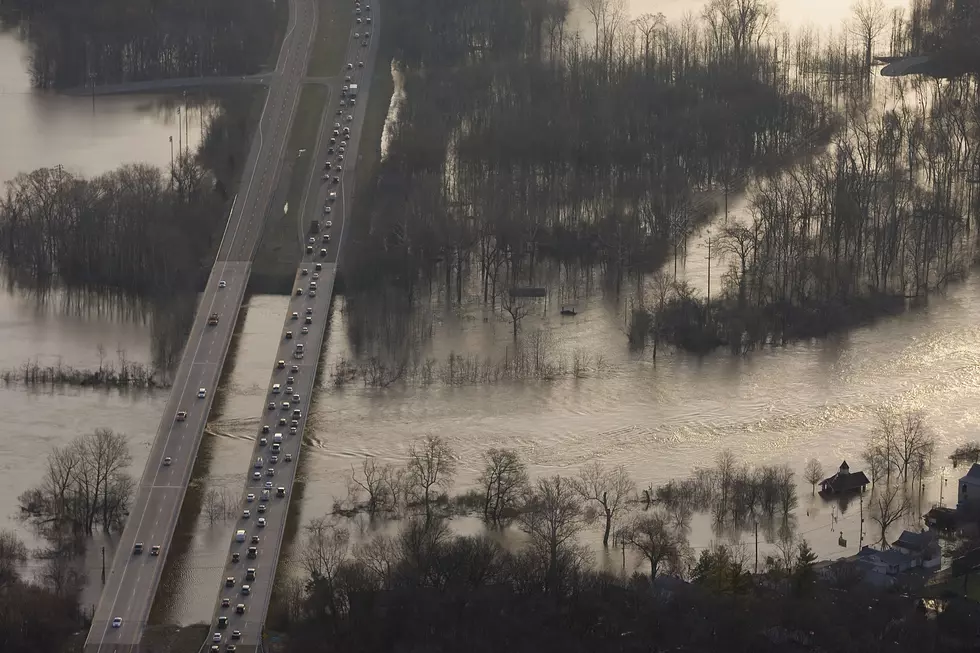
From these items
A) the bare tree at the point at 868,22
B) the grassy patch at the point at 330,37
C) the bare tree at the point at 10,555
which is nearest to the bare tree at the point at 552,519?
the bare tree at the point at 10,555

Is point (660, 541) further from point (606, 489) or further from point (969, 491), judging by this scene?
point (969, 491)

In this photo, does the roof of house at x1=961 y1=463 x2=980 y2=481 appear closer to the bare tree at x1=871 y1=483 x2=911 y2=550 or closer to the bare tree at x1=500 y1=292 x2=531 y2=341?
the bare tree at x1=871 y1=483 x2=911 y2=550

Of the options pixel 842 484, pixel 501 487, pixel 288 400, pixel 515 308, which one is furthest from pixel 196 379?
pixel 842 484

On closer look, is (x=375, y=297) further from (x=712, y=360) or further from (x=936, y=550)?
(x=936, y=550)

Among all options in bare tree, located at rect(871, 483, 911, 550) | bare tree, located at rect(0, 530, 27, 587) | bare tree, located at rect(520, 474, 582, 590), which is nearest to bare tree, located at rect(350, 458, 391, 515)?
bare tree, located at rect(520, 474, 582, 590)

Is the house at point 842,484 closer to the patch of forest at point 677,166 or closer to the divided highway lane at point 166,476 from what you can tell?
the patch of forest at point 677,166

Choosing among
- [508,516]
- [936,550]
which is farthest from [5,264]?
[936,550]
